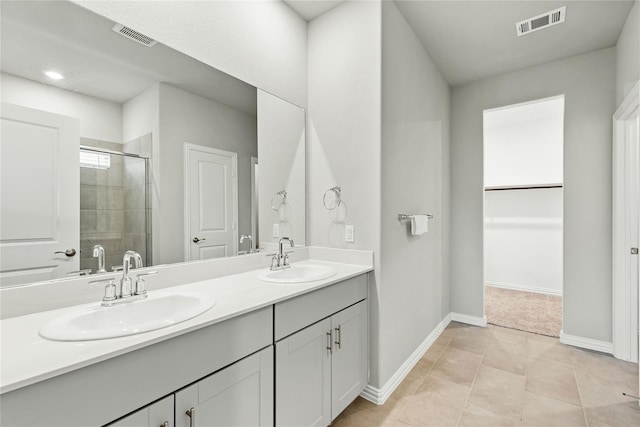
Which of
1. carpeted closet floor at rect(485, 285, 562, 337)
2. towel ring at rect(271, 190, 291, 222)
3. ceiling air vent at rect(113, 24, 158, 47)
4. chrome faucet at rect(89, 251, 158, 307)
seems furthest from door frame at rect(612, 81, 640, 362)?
chrome faucet at rect(89, 251, 158, 307)

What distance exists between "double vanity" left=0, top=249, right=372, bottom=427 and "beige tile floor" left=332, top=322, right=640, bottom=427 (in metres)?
0.38

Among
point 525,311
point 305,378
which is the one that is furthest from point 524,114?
point 305,378

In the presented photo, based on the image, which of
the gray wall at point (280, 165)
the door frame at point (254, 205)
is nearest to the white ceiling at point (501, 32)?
the gray wall at point (280, 165)

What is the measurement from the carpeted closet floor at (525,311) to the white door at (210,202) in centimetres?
316

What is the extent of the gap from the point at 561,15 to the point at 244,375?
320 cm

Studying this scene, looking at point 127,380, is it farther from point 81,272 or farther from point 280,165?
point 280,165

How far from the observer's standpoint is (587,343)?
9.06 ft

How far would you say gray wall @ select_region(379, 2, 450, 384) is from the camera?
2.08 meters

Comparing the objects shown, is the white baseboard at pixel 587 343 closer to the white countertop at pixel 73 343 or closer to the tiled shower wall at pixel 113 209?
the white countertop at pixel 73 343

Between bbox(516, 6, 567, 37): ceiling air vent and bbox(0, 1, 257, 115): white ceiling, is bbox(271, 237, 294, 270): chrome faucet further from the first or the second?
bbox(516, 6, 567, 37): ceiling air vent

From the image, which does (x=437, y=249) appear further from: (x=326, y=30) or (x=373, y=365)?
(x=326, y=30)

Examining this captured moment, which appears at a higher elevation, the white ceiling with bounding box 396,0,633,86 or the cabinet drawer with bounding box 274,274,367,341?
the white ceiling with bounding box 396,0,633,86

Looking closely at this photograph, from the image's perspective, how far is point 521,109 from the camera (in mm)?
4051

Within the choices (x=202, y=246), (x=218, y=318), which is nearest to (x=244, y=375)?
(x=218, y=318)
